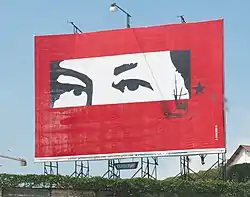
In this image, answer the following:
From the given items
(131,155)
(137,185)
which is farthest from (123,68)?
(137,185)

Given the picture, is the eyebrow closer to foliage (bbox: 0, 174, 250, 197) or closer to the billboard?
the billboard

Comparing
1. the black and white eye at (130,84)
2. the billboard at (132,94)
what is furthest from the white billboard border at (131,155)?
the black and white eye at (130,84)

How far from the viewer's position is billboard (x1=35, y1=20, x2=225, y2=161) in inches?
1052

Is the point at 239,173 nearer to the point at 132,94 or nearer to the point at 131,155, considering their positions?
the point at 131,155

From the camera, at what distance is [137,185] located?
23703 mm

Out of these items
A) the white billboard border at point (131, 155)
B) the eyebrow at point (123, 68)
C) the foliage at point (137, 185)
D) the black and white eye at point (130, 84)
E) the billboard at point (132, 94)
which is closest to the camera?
the foliage at point (137, 185)

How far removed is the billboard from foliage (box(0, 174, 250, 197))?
5.62 feet

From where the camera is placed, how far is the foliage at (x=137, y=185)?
22.3m

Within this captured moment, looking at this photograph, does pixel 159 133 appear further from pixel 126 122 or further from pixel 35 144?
pixel 35 144

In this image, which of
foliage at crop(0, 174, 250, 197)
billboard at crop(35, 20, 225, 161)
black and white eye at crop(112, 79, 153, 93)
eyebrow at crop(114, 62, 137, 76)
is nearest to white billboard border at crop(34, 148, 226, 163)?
billboard at crop(35, 20, 225, 161)

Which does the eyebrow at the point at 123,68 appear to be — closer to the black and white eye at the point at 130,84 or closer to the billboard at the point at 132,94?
the billboard at the point at 132,94

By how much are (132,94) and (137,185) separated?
5067mm

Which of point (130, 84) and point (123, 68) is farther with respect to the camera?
point (123, 68)

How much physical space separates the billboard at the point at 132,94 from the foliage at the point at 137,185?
1.71 metres
